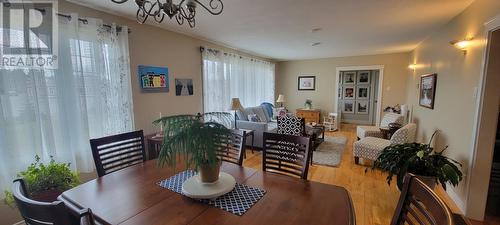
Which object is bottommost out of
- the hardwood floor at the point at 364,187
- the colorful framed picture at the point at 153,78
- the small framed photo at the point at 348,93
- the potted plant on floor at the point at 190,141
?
the hardwood floor at the point at 364,187

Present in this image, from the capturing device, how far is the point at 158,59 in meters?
3.37

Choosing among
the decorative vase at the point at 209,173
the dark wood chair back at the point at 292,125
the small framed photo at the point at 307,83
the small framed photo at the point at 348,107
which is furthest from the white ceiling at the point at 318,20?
the small framed photo at the point at 348,107

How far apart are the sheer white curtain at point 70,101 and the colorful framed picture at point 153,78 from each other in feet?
0.92

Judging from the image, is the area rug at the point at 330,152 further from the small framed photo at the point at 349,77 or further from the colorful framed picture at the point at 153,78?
the small framed photo at the point at 349,77

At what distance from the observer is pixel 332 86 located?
275 inches

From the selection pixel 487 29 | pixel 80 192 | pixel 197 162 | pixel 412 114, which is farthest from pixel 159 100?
pixel 412 114

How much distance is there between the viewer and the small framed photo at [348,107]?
802 centimetres

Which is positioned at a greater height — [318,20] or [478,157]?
[318,20]

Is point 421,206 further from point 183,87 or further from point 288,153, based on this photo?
point 183,87

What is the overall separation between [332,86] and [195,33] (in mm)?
4852

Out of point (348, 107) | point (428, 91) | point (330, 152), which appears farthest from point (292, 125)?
point (348, 107)

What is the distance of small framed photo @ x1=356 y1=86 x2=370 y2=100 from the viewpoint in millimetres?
7711

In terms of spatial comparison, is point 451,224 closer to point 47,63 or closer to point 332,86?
point 47,63

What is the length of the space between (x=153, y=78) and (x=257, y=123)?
2.17m
